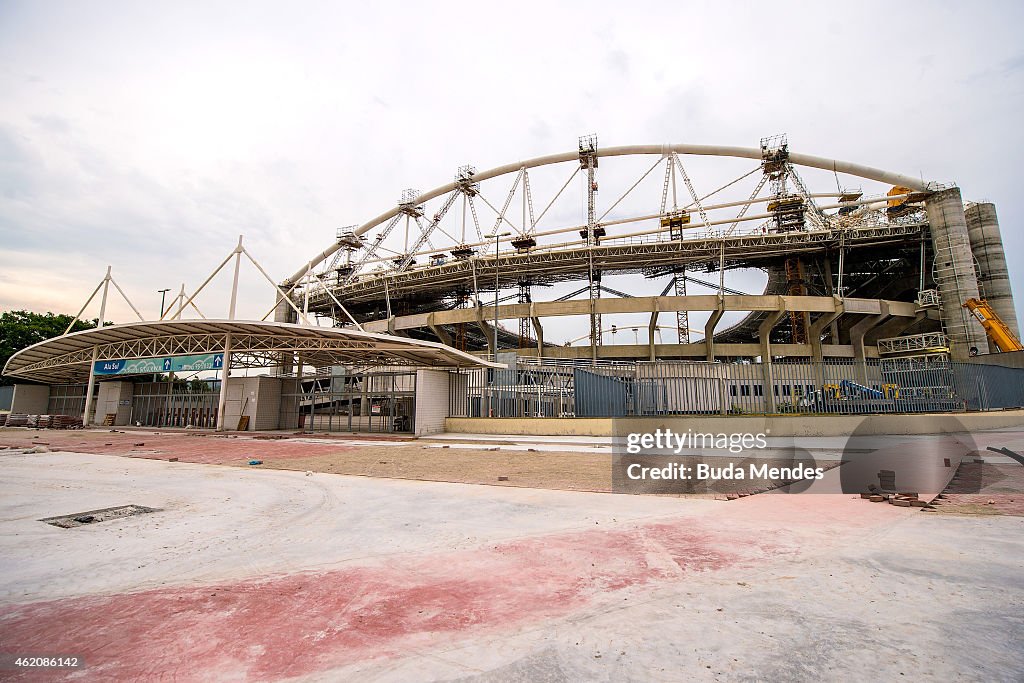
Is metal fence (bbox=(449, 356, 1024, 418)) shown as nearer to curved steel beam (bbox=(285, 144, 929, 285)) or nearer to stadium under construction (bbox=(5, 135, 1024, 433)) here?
stadium under construction (bbox=(5, 135, 1024, 433))

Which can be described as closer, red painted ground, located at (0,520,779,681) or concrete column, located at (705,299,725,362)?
red painted ground, located at (0,520,779,681)

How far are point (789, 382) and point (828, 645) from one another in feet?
81.3

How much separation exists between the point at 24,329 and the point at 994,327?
9053 centimetres

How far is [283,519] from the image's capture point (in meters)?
6.58

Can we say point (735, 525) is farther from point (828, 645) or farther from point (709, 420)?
Answer: point (709, 420)

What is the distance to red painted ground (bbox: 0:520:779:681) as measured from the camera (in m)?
2.94

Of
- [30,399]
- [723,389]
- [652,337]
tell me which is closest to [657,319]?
[652,337]

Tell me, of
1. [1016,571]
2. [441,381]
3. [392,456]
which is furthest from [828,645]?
[441,381]

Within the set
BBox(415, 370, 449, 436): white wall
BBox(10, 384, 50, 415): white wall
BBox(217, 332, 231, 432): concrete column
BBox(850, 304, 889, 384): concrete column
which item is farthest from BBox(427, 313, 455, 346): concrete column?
BBox(850, 304, 889, 384): concrete column

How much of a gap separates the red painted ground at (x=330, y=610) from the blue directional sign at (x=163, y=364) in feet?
92.3

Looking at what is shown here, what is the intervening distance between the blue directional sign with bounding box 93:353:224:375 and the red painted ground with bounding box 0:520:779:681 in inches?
1108

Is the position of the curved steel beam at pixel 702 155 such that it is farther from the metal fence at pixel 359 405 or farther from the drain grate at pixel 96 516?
the drain grate at pixel 96 516

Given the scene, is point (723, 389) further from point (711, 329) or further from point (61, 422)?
point (61, 422)

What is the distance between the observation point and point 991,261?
4391cm
